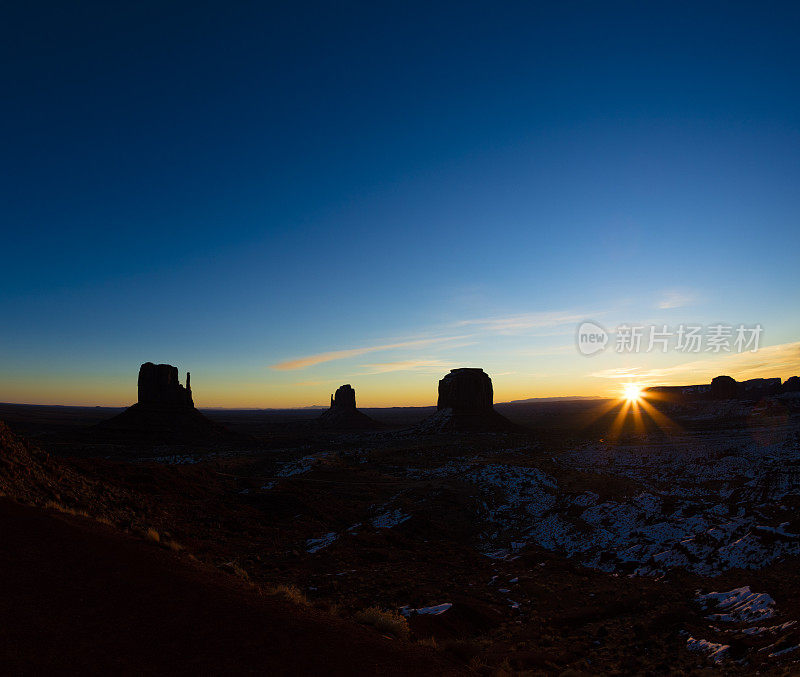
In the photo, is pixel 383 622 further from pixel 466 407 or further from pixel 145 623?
pixel 466 407

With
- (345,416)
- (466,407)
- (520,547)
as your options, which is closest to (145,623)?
(520,547)

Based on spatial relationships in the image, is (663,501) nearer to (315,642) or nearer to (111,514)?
(315,642)

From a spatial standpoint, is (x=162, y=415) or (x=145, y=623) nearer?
(x=145, y=623)

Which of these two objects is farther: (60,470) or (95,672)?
(60,470)

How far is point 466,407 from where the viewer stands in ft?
289

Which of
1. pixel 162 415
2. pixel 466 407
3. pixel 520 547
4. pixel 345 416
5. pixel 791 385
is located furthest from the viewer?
pixel 791 385

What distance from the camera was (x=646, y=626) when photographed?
38.5 ft

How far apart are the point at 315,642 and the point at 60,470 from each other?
14.8 metres

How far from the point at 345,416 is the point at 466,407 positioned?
4153cm

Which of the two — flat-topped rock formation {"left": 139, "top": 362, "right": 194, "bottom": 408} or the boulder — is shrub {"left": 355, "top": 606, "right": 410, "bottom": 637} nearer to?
flat-topped rock formation {"left": 139, "top": 362, "right": 194, "bottom": 408}

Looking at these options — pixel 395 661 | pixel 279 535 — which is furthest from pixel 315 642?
pixel 279 535

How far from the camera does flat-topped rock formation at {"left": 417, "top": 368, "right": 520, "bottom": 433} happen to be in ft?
269

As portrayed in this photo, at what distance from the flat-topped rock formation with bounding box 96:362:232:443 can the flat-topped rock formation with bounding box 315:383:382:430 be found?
39.9 meters

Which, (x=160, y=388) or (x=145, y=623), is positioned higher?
(x=160, y=388)
